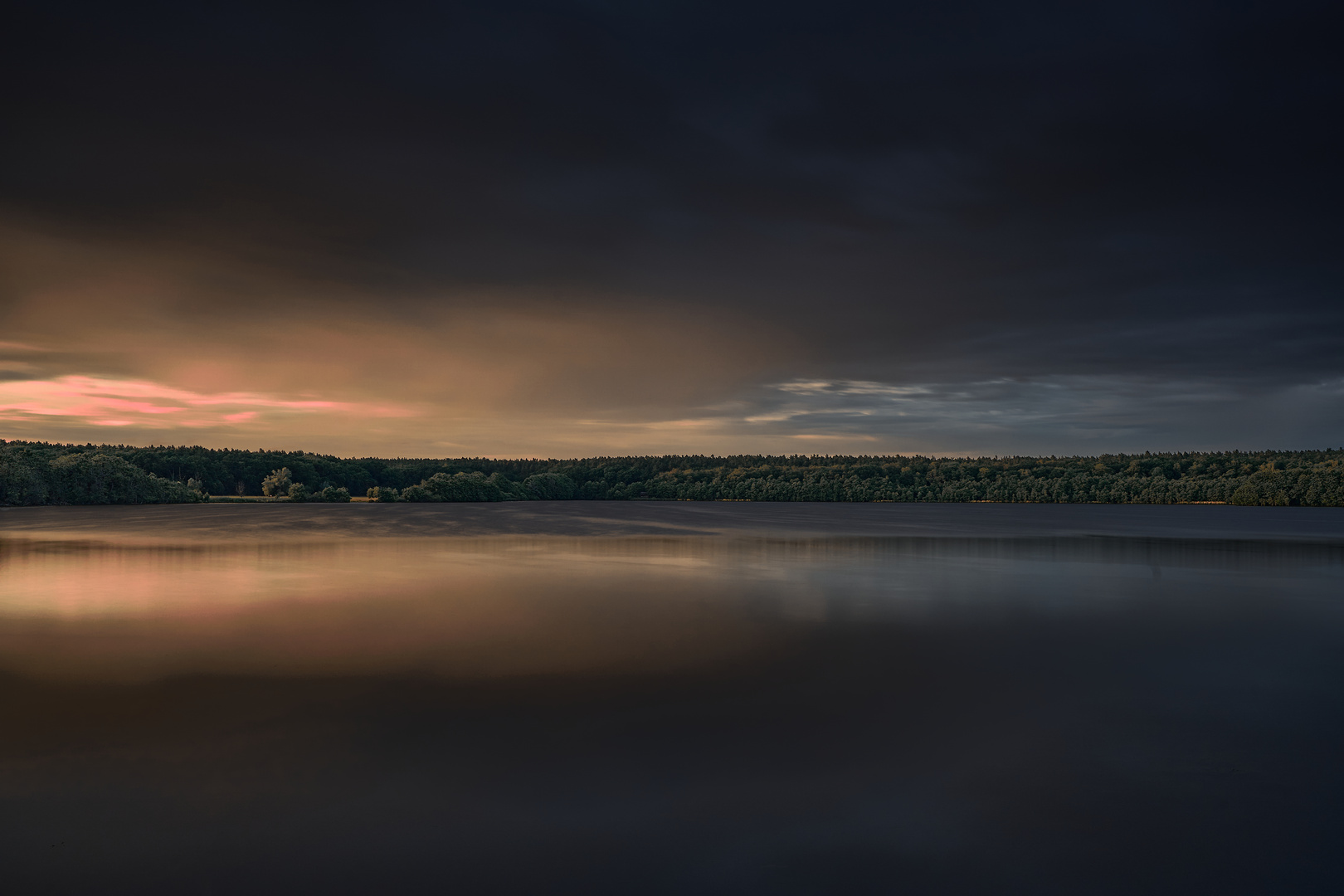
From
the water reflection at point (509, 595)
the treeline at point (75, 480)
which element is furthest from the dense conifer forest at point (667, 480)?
the water reflection at point (509, 595)

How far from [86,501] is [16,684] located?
354ft

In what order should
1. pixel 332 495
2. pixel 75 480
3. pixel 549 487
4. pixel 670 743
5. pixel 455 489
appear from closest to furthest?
pixel 670 743 → pixel 75 480 → pixel 332 495 → pixel 455 489 → pixel 549 487

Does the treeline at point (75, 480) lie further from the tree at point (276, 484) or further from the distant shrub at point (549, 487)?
the distant shrub at point (549, 487)

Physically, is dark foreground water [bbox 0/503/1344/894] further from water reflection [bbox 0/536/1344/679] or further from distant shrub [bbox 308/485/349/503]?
distant shrub [bbox 308/485/349/503]

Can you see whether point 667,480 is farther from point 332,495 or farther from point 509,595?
point 509,595

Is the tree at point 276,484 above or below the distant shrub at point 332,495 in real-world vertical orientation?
above

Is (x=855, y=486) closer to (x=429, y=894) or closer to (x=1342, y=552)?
(x=1342, y=552)

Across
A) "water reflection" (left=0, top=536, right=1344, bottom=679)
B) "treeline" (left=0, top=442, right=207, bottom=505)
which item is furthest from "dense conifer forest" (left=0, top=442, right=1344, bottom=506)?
"water reflection" (left=0, top=536, right=1344, bottom=679)

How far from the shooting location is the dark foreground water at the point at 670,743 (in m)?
4.91

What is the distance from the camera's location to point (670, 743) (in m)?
7.21

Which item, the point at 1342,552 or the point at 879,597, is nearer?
the point at 879,597

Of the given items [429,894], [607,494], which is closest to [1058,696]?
[429,894]

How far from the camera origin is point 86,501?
94.4 meters

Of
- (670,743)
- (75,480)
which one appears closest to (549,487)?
(75,480)
